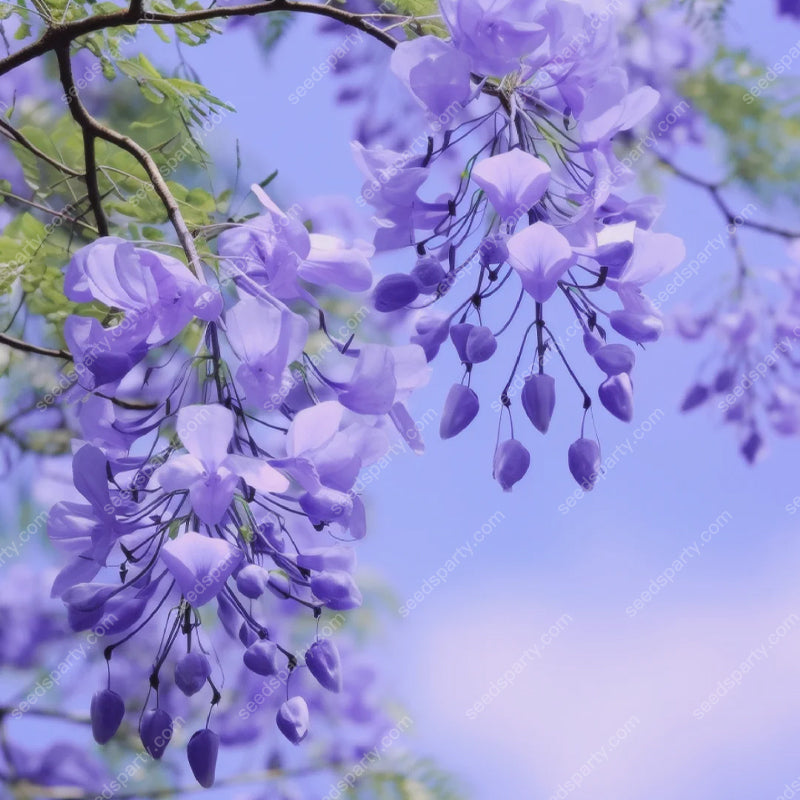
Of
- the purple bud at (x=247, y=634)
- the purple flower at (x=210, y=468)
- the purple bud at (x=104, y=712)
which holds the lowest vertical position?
the purple bud at (x=104, y=712)

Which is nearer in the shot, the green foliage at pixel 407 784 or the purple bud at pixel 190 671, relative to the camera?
the purple bud at pixel 190 671

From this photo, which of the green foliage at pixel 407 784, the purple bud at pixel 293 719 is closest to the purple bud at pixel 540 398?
the purple bud at pixel 293 719

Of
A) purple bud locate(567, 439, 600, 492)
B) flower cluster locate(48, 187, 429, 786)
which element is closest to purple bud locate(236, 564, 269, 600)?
flower cluster locate(48, 187, 429, 786)

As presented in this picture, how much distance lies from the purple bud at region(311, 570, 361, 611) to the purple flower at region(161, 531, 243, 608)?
0.21ft

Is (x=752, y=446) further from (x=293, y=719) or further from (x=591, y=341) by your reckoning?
(x=293, y=719)

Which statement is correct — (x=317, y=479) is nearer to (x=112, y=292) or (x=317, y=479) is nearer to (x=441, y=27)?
(x=112, y=292)

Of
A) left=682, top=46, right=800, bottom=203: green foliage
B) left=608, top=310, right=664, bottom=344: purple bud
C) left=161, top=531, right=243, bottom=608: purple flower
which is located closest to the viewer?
left=161, top=531, right=243, bottom=608: purple flower

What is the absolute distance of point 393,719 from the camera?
1.77 metres

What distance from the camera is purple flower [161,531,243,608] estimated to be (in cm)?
59

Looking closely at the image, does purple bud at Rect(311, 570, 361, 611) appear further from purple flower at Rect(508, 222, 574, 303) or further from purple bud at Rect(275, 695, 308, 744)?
purple flower at Rect(508, 222, 574, 303)

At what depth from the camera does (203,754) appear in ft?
2.17

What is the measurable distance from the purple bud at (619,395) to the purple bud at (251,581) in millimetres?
244

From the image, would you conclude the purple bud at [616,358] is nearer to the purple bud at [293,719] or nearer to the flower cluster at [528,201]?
the flower cluster at [528,201]

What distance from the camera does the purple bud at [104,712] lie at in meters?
0.67
